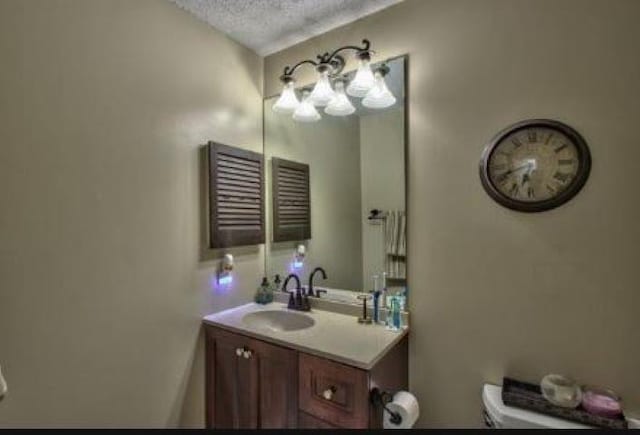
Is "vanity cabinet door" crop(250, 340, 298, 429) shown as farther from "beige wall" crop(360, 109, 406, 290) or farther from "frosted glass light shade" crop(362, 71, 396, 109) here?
"frosted glass light shade" crop(362, 71, 396, 109)

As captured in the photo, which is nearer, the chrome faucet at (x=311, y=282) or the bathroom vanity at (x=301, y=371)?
the bathroom vanity at (x=301, y=371)

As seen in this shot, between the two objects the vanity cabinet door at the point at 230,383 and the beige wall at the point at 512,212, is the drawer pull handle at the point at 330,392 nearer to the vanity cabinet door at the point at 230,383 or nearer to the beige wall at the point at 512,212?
the vanity cabinet door at the point at 230,383

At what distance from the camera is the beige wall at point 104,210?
1.07m

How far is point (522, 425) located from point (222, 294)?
1.48m

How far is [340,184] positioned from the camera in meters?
1.87

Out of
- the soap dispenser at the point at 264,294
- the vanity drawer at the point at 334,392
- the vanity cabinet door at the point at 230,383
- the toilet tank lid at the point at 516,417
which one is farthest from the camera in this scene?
the soap dispenser at the point at 264,294

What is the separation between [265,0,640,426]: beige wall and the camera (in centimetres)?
112

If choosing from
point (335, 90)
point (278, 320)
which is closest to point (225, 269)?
point (278, 320)

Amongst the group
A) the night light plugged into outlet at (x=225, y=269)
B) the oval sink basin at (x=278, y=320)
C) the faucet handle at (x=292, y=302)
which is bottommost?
the oval sink basin at (x=278, y=320)

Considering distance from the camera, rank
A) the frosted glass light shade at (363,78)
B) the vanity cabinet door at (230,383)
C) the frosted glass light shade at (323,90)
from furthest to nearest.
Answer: the frosted glass light shade at (323,90), the frosted glass light shade at (363,78), the vanity cabinet door at (230,383)

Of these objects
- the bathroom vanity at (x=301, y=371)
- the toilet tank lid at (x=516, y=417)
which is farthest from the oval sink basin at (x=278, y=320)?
the toilet tank lid at (x=516, y=417)

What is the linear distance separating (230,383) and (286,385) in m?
0.37

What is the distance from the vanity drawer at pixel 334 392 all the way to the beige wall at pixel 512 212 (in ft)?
1.51

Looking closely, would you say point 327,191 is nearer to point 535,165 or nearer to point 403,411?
point 535,165
